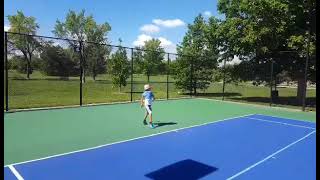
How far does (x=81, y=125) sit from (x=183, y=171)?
5056 millimetres

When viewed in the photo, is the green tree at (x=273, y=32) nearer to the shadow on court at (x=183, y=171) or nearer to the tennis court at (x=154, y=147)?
the tennis court at (x=154, y=147)

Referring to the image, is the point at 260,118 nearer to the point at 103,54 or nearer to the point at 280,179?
the point at 280,179

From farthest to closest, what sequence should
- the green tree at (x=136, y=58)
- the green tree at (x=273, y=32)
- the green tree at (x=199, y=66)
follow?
the green tree at (x=199, y=66)
the green tree at (x=136, y=58)
the green tree at (x=273, y=32)

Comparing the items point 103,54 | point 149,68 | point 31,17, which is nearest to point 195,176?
point 103,54

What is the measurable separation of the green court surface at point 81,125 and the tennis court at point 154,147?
0.8 inches

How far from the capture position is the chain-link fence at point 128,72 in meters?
18.9

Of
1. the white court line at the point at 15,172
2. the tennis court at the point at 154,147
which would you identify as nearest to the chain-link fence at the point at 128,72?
the tennis court at the point at 154,147

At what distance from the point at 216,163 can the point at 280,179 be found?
1.27 m

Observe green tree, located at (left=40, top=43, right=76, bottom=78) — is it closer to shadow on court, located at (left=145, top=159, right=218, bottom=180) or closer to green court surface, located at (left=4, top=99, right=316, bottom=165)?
green court surface, located at (left=4, top=99, right=316, bottom=165)

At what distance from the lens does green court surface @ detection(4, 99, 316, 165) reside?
7.55 metres

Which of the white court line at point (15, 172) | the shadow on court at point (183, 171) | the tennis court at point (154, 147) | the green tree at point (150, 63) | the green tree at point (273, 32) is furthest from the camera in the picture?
the green tree at point (150, 63)

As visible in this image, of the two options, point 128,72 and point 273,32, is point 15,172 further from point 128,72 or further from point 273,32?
point 128,72

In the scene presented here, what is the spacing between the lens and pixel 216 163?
22.2 feet

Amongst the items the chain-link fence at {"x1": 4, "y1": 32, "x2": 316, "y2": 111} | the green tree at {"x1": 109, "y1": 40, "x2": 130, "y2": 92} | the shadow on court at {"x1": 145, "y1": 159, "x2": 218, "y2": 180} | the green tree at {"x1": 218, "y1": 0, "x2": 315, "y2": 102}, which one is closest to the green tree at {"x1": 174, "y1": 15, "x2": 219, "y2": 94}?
the chain-link fence at {"x1": 4, "y1": 32, "x2": 316, "y2": 111}
